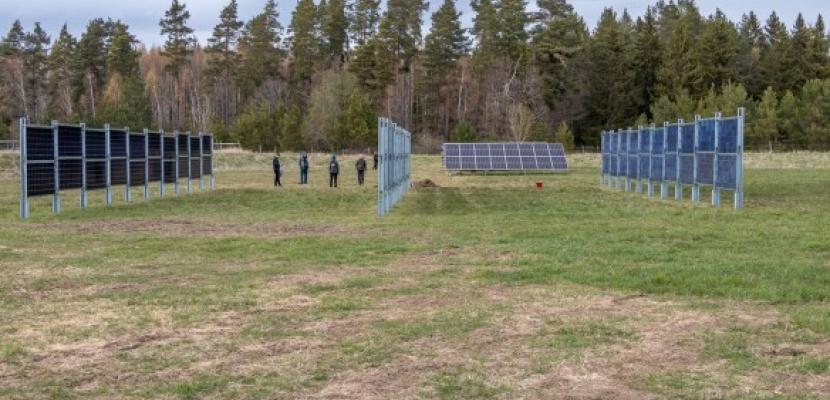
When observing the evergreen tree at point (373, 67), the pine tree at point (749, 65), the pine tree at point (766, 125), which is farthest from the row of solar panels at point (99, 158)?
the pine tree at point (749, 65)

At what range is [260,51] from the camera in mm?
104875

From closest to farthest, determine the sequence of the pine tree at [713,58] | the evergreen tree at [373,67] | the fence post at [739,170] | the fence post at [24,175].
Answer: the fence post at [24,175]
the fence post at [739,170]
the pine tree at [713,58]
the evergreen tree at [373,67]

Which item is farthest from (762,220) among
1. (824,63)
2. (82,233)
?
(824,63)

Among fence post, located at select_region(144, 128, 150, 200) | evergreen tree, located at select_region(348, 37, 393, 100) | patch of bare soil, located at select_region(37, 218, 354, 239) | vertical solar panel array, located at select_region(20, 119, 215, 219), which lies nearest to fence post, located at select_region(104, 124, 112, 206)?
vertical solar panel array, located at select_region(20, 119, 215, 219)

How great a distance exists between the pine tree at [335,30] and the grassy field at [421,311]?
89.3 metres

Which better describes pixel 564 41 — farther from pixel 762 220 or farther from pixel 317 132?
pixel 762 220

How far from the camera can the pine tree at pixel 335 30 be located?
10369 cm

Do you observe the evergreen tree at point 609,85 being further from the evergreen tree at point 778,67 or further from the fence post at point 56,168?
the fence post at point 56,168

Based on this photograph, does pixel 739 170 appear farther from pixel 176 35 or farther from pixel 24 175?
pixel 176 35

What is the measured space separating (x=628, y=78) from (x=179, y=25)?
5327 centimetres

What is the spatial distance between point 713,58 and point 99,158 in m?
78.1

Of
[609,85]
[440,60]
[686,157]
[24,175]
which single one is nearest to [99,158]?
[24,175]

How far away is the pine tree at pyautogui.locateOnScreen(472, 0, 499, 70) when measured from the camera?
9431 cm

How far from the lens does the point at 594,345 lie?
680cm
